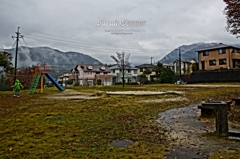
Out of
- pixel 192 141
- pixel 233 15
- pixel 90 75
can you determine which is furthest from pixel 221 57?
pixel 192 141

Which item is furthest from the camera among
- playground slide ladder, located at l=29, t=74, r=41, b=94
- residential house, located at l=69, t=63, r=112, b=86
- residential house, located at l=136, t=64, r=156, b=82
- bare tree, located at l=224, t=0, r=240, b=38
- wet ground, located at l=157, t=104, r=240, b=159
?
residential house, located at l=136, t=64, r=156, b=82

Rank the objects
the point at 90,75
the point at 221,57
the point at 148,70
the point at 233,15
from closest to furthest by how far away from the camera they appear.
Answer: the point at 233,15 < the point at 221,57 < the point at 90,75 < the point at 148,70

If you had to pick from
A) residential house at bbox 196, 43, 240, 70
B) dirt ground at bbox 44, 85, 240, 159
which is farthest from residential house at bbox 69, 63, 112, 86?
dirt ground at bbox 44, 85, 240, 159

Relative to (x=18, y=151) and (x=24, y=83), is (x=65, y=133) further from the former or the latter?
(x=24, y=83)

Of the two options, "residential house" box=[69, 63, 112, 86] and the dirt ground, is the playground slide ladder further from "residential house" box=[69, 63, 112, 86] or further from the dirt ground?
"residential house" box=[69, 63, 112, 86]

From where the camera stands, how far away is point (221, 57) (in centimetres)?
3538

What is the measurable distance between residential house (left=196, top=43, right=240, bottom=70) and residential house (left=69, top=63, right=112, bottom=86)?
1977cm

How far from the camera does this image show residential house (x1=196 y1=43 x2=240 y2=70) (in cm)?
3453

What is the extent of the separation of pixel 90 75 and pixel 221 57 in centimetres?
2625

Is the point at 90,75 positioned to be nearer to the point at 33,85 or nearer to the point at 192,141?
the point at 33,85

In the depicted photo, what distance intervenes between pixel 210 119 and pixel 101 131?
9.16ft

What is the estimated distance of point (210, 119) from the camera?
501cm

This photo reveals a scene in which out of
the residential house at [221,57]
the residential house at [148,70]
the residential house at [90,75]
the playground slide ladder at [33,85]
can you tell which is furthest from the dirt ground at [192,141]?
the residential house at [148,70]

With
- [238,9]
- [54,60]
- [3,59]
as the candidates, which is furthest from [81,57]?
[238,9]
